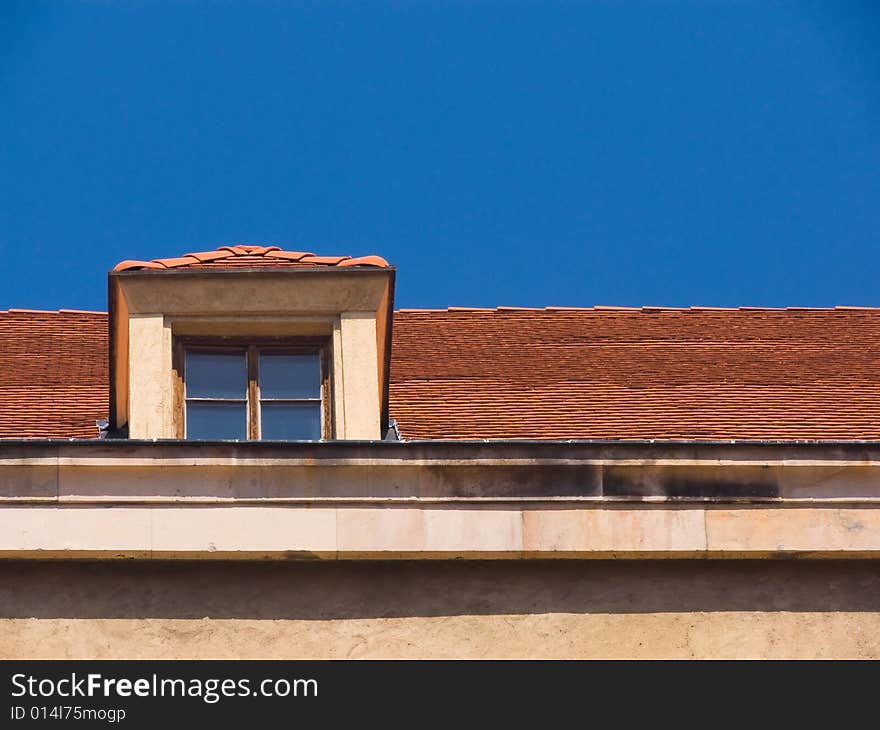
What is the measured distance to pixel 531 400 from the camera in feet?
45.6

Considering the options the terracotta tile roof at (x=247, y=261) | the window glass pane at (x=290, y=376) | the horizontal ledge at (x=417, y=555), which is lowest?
the horizontal ledge at (x=417, y=555)

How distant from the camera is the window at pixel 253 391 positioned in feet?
38.2

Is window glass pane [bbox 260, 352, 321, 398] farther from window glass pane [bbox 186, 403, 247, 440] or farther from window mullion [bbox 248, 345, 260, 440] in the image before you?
window glass pane [bbox 186, 403, 247, 440]

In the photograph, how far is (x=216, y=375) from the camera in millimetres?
11859

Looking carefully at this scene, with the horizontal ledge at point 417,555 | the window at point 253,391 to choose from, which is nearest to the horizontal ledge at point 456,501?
the horizontal ledge at point 417,555

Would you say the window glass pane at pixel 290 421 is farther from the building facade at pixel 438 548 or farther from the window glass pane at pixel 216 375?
the building facade at pixel 438 548

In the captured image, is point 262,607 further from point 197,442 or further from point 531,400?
point 531,400

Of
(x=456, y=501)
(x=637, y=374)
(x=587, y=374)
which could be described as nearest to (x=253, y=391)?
(x=456, y=501)

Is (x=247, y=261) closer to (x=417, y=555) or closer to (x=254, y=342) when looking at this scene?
(x=254, y=342)

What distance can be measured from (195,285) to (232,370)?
1.96 feet

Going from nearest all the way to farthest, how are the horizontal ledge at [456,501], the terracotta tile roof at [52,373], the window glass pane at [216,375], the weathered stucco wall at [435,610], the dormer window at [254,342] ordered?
1. the weathered stucco wall at [435,610]
2. the horizontal ledge at [456,501]
3. the dormer window at [254,342]
4. the window glass pane at [216,375]
5. the terracotta tile roof at [52,373]

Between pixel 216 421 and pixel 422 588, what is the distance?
207 cm

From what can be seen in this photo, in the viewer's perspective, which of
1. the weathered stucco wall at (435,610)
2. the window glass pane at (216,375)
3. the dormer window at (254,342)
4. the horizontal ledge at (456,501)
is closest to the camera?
the weathered stucco wall at (435,610)
